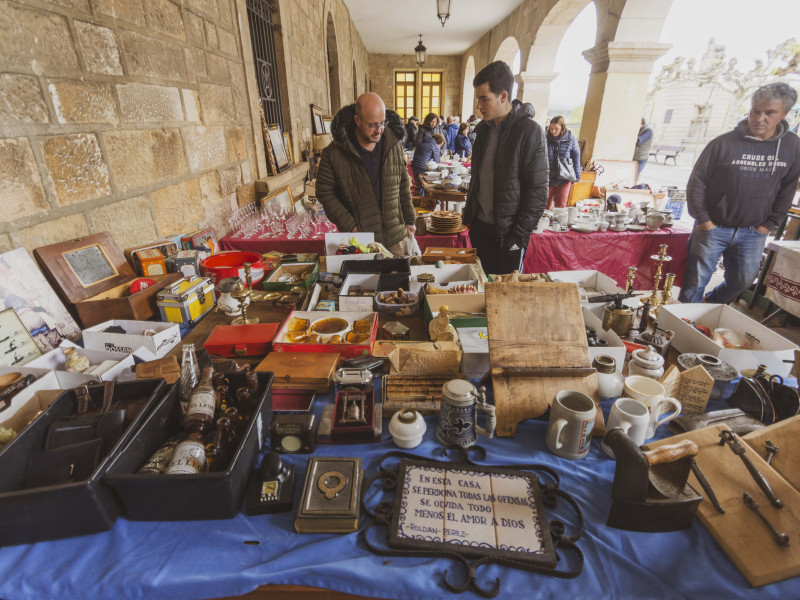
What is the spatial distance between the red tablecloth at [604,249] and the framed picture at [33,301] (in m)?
3.22

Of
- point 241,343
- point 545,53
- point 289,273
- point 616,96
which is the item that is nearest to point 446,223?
point 289,273

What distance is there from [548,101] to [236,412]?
10655mm

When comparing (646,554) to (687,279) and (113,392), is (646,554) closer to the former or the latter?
(113,392)

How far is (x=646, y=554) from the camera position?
37.2 inches

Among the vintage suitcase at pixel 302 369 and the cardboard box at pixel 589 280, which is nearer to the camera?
the vintage suitcase at pixel 302 369

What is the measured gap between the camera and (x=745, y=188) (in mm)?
3107

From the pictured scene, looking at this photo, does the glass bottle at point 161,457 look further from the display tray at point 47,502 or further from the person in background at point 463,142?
the person in background at point 463,142

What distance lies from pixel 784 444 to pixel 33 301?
8.91ft

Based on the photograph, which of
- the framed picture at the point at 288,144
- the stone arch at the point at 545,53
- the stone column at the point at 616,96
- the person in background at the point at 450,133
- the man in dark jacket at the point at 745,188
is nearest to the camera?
the man in dark jacket at the point at 745,188

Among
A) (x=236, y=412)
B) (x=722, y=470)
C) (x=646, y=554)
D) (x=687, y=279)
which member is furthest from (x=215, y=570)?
(x=687, y=279)

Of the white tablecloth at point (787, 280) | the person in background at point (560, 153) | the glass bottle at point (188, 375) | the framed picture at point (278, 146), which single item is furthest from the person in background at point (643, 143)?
the glass bottle at point (188, 375)

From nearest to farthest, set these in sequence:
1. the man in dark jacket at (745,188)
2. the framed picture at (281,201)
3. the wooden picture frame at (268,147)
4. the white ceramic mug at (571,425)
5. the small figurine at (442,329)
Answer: the white ceramic mug at (571,425) < the small figurine at (442,329) < the man in dark jacket at (745,188) < the framed picture at (281,201) < the wooden picture frame at (268,147)

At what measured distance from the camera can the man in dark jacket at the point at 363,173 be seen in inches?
120

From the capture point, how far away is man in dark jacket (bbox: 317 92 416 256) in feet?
10.0
